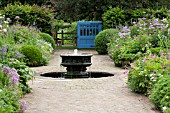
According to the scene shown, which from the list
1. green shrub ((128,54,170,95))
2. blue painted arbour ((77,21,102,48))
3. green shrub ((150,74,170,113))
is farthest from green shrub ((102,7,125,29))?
green shrub ((150,74,170,113))

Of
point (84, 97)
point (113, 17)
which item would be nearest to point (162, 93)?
point (84, 97)

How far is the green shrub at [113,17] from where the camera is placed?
957 inches

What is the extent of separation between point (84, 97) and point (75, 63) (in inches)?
161

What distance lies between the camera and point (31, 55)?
50.1ft

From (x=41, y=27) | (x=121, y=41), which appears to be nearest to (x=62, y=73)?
(x=121, y=41)

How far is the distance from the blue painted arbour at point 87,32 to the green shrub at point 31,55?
33.7ft

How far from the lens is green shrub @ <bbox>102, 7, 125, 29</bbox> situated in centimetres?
2430

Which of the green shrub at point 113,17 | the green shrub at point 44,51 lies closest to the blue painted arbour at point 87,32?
the green shrub at point 113,17

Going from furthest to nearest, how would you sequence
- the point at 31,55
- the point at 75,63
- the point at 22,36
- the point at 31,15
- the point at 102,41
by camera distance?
the point at 31,15, the point at 102,41, the point at 22,36, the point at 31,55, the point at 75,63

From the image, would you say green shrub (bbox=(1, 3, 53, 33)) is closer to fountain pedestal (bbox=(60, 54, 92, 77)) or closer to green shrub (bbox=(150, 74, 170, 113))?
fountain pedestal (bbox=(60, 54, 92, 77))

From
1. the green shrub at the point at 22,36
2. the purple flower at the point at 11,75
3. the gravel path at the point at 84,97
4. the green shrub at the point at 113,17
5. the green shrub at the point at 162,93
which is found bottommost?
the gravel path at the point at 84,97

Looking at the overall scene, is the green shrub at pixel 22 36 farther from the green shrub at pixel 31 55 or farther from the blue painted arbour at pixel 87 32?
the blue painted arbour at pixel 87 32

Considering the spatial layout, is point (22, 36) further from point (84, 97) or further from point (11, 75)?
A: point (11, 75)

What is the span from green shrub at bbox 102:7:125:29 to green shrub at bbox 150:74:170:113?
55.3ft
